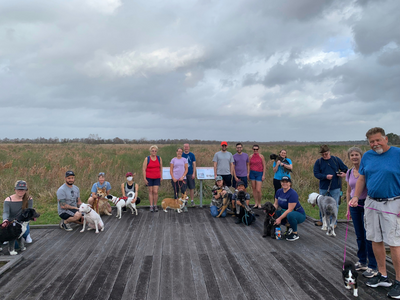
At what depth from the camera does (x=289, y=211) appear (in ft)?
16.3

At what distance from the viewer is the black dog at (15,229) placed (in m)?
4.20

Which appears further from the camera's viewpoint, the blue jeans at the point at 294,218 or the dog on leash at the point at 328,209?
the dog on leash at the point at 328,209

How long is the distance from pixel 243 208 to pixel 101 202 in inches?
145

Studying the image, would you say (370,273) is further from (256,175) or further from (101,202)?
(101,202)

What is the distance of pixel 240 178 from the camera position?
7.18 m

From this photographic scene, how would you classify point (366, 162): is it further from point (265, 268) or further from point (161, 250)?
point (161, 250)

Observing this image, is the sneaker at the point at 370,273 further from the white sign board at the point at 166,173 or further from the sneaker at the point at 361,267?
the white sign board at the point at 166,173

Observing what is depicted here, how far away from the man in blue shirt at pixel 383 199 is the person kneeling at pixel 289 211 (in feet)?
5.49

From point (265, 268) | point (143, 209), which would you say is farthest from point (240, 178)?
point (265, 268)

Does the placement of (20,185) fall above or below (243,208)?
above

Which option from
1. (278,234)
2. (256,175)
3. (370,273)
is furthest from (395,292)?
(256,175)

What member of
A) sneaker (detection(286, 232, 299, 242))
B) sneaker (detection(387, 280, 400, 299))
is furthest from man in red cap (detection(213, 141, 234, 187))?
sneaker (detection(387, 280, 400, 299))

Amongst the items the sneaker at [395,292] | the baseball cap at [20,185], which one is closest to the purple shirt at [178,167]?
the baseball cap at [20,185]

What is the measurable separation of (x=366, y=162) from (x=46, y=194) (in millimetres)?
9534
